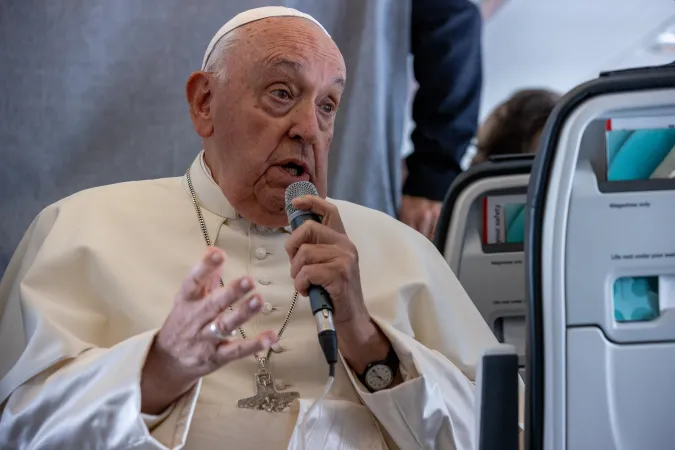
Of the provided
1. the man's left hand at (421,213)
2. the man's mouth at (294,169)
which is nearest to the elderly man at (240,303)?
the man's mouth at (294,169)

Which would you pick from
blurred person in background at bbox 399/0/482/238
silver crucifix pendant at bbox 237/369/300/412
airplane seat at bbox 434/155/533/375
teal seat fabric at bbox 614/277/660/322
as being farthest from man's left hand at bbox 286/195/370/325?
blurred person in background at bbox 399/0/482/238

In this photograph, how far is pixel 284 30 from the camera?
85.7 inches

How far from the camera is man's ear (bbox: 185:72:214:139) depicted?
89.6 inches

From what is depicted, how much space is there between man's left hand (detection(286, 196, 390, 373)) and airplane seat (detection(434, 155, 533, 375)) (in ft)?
2.10

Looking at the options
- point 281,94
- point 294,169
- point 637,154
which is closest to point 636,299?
point 637,154

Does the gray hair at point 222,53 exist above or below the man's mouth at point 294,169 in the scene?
above

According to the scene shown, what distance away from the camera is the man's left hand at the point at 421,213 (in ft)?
11.1

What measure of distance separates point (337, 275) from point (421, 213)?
1652 mm

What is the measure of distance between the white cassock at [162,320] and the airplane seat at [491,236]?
0.53 ft

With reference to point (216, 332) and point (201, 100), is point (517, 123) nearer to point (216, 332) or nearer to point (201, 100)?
point (201, 100)

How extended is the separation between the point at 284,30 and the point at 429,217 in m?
1.36

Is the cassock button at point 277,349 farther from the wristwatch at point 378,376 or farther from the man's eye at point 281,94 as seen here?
the man's eye at point 281,94

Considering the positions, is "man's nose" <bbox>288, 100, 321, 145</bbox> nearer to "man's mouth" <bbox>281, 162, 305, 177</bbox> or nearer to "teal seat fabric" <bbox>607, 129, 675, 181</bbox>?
"man's mouth" <bbox>281, 162, 305, 177</bbox>

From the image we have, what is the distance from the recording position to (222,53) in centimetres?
222
